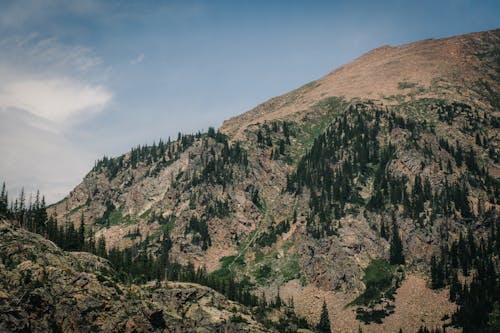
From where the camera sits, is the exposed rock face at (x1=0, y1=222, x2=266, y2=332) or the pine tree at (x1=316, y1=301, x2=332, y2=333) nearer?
the exposed rock face at (x1=0, y1=222, x2=266, y2=332)

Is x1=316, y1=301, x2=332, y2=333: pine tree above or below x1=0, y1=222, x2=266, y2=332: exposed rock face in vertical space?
below

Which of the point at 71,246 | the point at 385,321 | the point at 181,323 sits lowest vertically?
the point at 385,321

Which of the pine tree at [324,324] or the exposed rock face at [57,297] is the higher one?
the exposed rock face at [57,297]

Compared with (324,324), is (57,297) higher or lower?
higher

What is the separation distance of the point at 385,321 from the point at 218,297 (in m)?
67.0

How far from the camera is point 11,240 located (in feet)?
334

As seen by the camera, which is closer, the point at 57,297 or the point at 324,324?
the point at 57,297

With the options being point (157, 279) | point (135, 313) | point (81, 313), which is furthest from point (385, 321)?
point (81, 313)

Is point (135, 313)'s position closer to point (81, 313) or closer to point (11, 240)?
point (81, 313)

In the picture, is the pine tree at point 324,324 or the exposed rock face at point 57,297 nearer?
the exposed rock face at point 57,297

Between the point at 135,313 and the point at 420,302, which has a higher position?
the point at 135,313

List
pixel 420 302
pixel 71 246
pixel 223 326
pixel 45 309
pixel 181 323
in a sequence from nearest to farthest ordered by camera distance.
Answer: pixel 45 309, pixel 181 323, pixel 223 326, pixel 71 246, pixel 420 302

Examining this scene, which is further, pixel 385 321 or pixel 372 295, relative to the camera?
pixel 372 295

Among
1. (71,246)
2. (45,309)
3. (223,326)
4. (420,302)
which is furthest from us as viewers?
(420,302)
